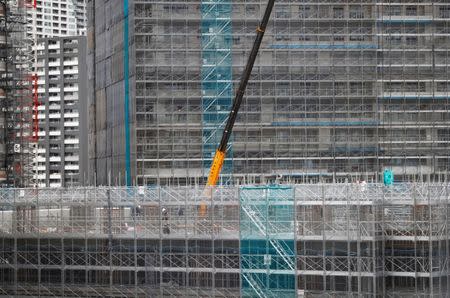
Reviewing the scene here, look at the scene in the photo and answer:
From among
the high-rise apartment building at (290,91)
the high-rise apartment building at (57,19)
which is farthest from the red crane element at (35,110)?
the high-rise apartment building at (290,91)

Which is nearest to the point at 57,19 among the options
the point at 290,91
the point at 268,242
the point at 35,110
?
the point at 35,110

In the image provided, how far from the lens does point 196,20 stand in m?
67.4

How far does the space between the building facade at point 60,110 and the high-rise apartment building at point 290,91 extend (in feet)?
191

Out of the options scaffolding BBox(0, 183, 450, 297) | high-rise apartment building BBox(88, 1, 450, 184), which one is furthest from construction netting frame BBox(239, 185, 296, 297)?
high-rise apartment building BBox(88, 1, 450, 184)

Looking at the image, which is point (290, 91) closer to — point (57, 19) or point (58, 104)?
point (58, 104)

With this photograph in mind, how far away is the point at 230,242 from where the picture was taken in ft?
151

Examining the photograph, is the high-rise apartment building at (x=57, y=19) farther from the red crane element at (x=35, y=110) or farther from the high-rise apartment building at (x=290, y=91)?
the high-rise apartment building at (x=290, y=91)

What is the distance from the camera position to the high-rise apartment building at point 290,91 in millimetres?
67062

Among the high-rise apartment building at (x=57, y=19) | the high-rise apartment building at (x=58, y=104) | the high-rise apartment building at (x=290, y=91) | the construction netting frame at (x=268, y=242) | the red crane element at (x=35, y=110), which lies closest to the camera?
the construction netting frame at (x=268, y=242)

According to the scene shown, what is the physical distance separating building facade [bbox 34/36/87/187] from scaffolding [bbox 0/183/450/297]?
74.9 m

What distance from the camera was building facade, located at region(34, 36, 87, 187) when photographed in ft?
412

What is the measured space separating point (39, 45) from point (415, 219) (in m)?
90.9

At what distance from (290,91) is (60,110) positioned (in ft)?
212

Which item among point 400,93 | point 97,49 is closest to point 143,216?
point 400,93
